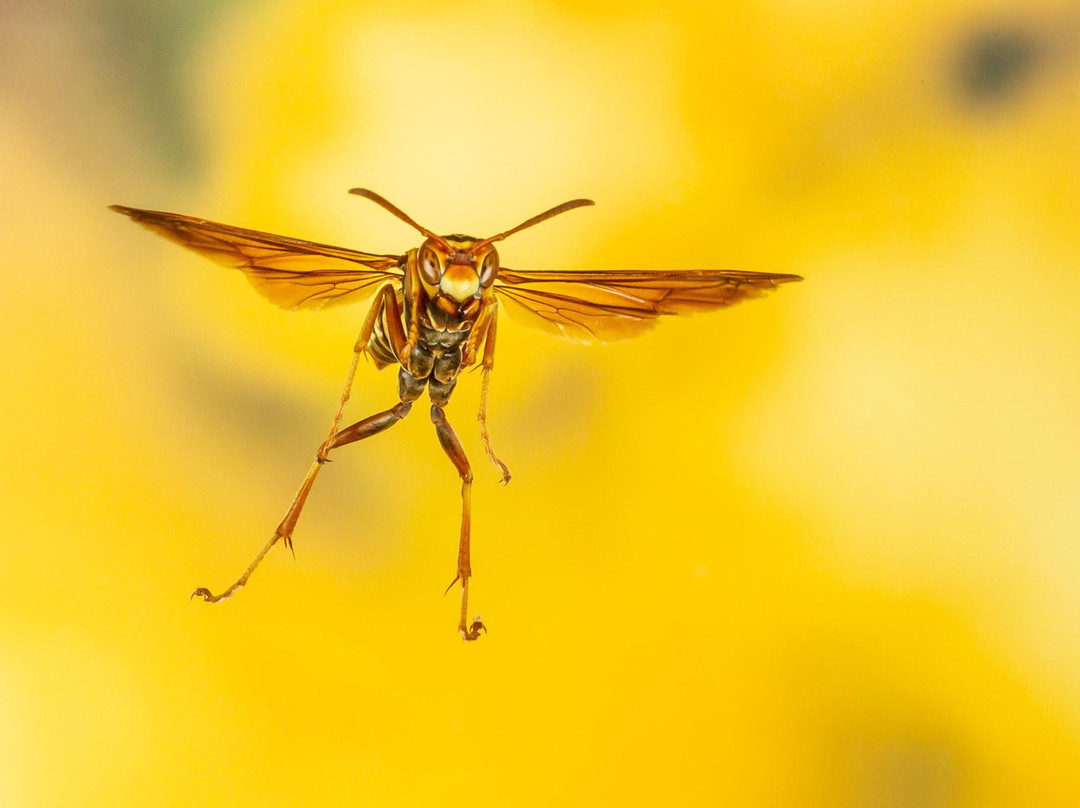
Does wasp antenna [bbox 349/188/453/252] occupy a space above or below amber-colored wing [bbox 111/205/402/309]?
above

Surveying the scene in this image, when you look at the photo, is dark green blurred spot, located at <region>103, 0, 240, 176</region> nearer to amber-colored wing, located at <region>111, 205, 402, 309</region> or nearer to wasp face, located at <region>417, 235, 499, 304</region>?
amber-colored wing, located at <region>111, 205, 402, 309</region>

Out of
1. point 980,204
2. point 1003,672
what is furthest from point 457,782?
point 980,204

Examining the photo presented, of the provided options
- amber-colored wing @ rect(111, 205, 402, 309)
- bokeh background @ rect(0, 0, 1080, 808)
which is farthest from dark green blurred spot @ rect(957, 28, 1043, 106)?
amber-colored wing @ rect(111, 205, 402, 309)

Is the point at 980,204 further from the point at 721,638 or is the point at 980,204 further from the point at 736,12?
the point at 721,638

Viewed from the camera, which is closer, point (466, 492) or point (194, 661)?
point (466, 492)

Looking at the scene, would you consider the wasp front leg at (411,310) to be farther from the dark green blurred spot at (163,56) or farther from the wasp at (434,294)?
the dark green blurred spot at (163,56)

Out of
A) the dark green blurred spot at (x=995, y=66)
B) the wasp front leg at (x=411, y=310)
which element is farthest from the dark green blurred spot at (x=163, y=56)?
the dark green blurred spot at (x=995, y=66)

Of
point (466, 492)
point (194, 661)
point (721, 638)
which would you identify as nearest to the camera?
point (466, 492)

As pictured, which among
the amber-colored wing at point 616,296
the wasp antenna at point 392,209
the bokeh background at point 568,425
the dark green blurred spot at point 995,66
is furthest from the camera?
the dark green blurred spot at point 995,66
